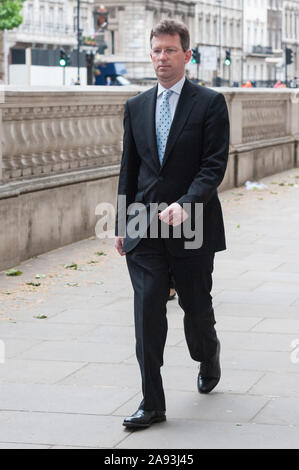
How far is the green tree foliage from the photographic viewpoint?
66.3m

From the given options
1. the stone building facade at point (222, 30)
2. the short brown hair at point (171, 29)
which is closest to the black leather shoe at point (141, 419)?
the short brown hair at point (171, 29)

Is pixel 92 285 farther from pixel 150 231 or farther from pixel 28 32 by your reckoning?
pixel 28 32

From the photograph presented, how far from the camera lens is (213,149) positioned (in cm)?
562

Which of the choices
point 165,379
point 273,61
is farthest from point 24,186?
point 273,61

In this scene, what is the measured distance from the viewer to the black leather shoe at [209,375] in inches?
242

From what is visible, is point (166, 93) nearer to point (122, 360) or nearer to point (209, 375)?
point (209, 375)

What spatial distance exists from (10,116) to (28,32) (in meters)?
77.9

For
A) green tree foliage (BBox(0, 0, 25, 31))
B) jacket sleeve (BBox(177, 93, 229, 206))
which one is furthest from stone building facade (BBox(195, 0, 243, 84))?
jacket sleeve (BBox(177, 93, 229, 206))

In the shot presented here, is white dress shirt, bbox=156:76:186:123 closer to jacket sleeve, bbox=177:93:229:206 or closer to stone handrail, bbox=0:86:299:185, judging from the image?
jacket sleeve, bbox=177:93:229:206

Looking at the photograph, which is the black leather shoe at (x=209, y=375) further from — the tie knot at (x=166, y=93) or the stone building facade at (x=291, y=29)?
the stone building facade at (x=291, y=29)

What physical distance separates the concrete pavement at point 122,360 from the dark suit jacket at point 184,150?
81 centimetres

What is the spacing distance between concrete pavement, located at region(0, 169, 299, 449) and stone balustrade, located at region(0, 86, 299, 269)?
298mm

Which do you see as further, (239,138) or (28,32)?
(28,32)
